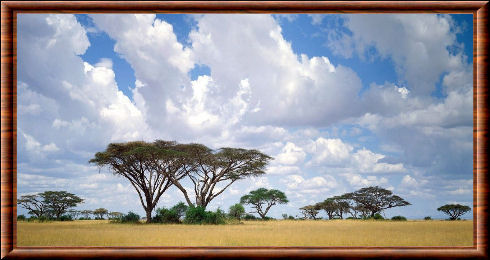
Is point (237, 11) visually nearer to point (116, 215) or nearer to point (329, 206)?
point (116, 215)

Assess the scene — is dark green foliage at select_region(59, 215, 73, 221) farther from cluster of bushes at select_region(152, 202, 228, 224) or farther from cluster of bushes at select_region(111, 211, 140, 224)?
cluster of bushes at select_region(152, 202, 228, 224)

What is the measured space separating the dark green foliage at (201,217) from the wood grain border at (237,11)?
14.8m

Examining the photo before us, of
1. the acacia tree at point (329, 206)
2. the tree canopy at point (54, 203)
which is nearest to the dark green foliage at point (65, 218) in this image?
the tree canopy at point (54, 203)

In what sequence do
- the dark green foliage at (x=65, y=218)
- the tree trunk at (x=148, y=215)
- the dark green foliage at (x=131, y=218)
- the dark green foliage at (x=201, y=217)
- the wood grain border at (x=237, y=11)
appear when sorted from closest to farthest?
1. the wood grain border at (x=237, y=11)
2. the dark green foliage at (x=201, y=217)
3. the dark green foliage at (x=131, y=218)
4. the tree trunk at (x=148, y=215)
5. the dark green foliage at (x=65, y=218)

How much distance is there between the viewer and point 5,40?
704 cm

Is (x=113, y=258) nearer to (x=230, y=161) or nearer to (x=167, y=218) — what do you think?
(x=167, y=218)

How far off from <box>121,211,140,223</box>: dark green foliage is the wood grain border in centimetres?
1602

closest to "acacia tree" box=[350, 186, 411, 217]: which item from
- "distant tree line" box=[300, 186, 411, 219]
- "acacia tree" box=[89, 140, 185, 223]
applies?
"distant tree line" box=[300, 186, 411, 219]

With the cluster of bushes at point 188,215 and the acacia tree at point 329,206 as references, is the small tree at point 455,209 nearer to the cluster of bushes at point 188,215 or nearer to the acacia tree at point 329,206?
the acacia tree at point 329,206

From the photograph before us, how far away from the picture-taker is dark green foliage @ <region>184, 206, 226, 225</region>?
21.3m

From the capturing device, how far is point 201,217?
21.6m

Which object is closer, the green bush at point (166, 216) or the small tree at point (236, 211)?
the green bush at point (166, 216)

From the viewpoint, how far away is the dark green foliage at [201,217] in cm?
2134

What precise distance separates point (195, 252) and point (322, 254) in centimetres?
193
